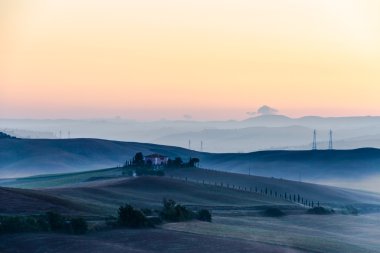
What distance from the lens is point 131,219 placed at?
291 ft

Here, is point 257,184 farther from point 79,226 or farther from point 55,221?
point 79,226

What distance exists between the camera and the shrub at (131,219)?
88500 mm

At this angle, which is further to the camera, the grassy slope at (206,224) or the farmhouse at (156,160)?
the farmhouse at (156,160)

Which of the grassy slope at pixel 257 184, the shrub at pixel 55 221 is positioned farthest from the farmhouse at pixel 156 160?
the shrub at pixel 55 221

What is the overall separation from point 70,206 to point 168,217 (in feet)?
30.9

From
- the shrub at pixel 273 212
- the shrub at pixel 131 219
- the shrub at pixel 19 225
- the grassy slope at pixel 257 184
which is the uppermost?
the grassy slope at pixel 257 184

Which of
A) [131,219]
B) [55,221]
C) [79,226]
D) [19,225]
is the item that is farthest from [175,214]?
[19,225]

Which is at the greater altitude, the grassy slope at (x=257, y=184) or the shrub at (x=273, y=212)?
the grassy slope at (x=257, y=184)

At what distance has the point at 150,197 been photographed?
128375 millimetres

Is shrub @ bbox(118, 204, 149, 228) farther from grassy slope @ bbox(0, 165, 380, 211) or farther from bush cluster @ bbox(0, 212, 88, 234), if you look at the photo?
grassy slope @ bbox(0, 165, 380, 211)

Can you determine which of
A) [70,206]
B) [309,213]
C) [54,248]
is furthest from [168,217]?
[309,213]

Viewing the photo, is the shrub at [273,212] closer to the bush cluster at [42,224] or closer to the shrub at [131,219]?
the shrub at [131,219]

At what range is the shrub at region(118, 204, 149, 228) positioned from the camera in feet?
290

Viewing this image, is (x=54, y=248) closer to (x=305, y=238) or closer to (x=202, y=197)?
(x=305, y=238)
